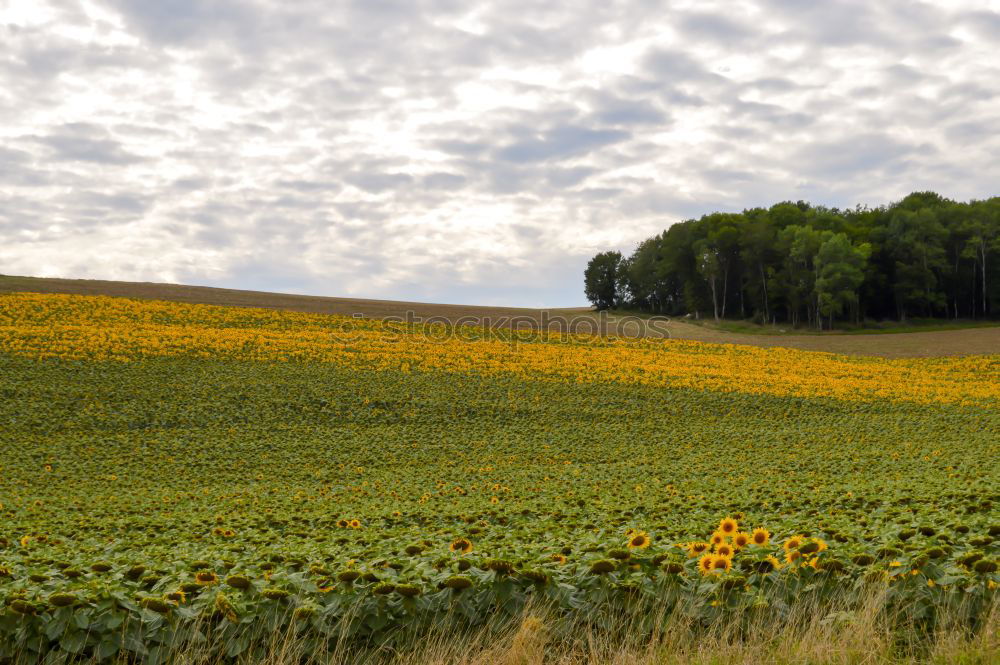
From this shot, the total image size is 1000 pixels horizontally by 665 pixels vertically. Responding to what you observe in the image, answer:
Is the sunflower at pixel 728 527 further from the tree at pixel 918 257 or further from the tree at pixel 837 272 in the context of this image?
the tree at pixel 918 257

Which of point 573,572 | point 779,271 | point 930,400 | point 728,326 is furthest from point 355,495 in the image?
point 779,271

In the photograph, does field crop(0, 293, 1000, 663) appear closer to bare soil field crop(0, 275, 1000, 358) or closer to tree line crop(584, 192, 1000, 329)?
bare soil field crop(0, 275, 1000, 358)

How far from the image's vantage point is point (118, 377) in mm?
29391

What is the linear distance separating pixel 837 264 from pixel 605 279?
43.1 metres

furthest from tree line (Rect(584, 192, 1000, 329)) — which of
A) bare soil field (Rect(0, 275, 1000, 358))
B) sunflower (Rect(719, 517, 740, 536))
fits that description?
sunflower (Rect(719, 517, 740, 536))

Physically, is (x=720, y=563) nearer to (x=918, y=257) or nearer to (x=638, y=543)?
(x=638, y=543)

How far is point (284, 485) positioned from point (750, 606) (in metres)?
14.5

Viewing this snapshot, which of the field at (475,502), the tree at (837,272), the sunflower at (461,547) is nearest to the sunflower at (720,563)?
the field at (475,502)

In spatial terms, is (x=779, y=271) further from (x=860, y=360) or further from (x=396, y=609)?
(x=396, y=609)

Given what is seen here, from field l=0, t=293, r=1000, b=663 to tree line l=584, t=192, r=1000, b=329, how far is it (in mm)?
37356

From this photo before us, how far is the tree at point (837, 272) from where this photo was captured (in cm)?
7181

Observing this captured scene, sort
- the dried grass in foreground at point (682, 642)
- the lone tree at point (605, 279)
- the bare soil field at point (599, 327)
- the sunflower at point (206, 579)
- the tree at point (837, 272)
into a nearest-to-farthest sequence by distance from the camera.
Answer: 1. the dried grass in foreground at point (682, 642)
2. the sunflower at point (206, 579)
3. the bare soil field at point (599, 327)
4. the tree at point (837, 272)
5. the lone tree at point (605, 279)

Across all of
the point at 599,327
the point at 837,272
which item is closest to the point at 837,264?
the point at 837,272

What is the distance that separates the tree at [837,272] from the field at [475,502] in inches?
1232
